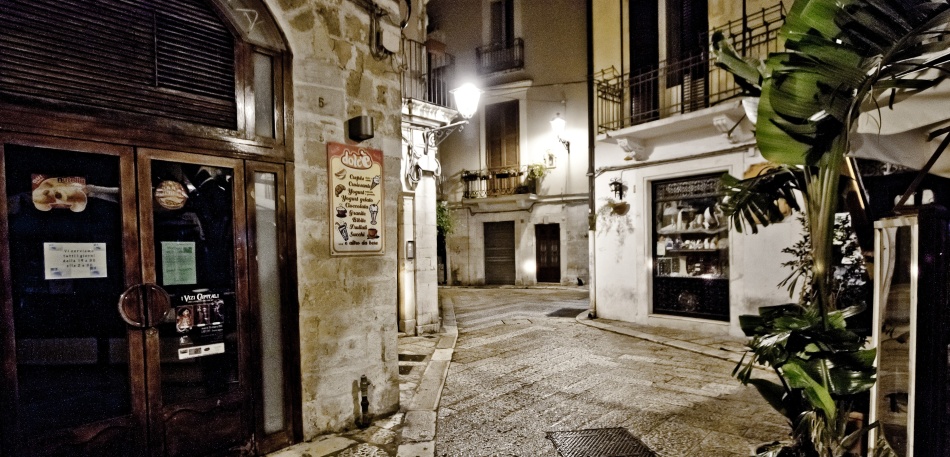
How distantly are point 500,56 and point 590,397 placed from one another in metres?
17.1

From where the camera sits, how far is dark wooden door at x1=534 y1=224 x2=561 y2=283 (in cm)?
1861

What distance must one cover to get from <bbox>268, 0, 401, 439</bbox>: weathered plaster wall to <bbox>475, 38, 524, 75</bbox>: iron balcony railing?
15.1 m

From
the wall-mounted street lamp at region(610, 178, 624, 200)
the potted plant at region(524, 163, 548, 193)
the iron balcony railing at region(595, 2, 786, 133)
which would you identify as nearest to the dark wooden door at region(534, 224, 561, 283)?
the potted plant at region(524, 163, 548, 193)

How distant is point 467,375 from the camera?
6152 millimetres

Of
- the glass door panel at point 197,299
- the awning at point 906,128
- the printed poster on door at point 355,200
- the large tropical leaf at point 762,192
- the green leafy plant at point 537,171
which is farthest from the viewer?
the green leafy plant at point 537,171

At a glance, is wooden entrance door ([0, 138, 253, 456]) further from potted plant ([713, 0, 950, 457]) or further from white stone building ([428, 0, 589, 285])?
white stone building ([428, 0, 589, 285])

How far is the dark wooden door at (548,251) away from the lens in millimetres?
18609

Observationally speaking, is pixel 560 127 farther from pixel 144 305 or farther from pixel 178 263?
→ pixel 144 305

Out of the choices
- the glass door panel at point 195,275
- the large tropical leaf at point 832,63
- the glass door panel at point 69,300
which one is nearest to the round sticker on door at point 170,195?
the glass door panel at point 195,275

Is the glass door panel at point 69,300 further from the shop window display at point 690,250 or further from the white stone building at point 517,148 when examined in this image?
the white stone building at point 517,148

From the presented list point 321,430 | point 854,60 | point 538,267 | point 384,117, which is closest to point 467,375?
point 321,430

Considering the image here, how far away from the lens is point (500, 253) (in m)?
19.8

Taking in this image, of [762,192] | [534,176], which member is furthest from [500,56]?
[762,192]

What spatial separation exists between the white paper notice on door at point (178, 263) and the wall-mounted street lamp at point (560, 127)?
14.9 m
